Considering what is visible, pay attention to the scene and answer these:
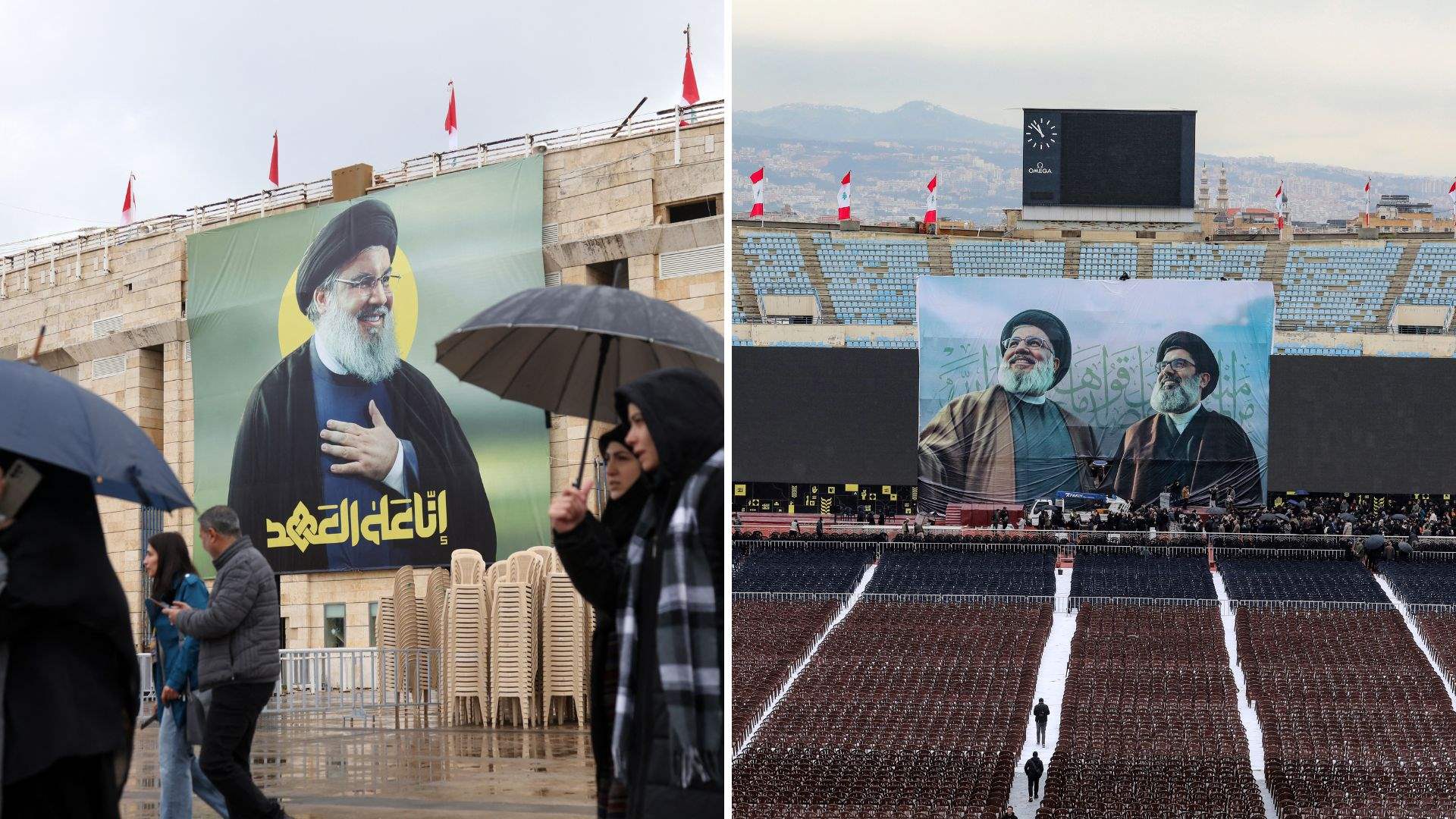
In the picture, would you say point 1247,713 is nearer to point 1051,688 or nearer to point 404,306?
point 1051,688

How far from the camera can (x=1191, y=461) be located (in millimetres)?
42312

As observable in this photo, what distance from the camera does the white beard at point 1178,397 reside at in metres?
42.8

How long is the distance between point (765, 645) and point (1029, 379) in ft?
65.2

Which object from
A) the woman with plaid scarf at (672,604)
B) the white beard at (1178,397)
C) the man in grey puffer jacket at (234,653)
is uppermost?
the woman with plaid scarf at (672,604)

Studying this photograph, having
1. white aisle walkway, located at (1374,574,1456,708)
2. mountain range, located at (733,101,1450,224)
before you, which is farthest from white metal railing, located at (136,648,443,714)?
mountain range, located at (733,101,1450,224)

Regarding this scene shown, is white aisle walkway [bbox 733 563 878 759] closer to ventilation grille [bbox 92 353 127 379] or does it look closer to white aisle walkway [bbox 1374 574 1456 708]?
white aisle walkway [bbox 1374 574 1456 708]

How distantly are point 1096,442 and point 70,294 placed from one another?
25.3 m

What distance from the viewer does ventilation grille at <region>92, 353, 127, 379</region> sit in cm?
2983

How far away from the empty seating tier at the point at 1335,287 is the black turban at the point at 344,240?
32.0m

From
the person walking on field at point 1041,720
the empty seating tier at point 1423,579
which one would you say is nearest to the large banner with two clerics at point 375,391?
the person walking on field at point 1041,720

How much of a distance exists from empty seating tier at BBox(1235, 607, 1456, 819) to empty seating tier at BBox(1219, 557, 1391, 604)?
118 centimetres

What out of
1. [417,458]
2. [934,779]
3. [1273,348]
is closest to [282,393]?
[417,458]

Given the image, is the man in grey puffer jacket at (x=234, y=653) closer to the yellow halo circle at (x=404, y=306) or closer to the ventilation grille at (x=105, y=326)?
the yellow halo circle at (x=404, y=306)

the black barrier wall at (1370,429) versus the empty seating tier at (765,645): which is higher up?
the black barrier wall at (1370,429)
